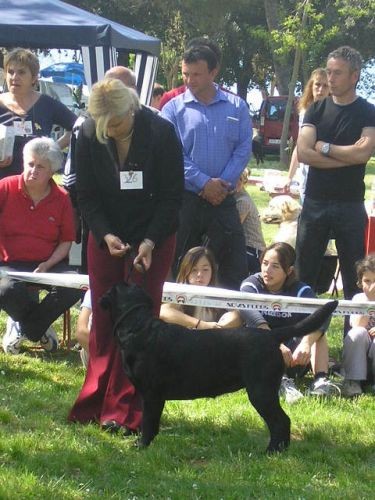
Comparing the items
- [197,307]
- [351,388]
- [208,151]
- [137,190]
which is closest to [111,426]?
[137,190]

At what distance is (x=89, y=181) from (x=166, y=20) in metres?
43.2

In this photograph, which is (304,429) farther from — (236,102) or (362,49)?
(362,49)

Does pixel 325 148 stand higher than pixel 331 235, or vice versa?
pixel 325 148

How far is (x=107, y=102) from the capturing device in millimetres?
4539

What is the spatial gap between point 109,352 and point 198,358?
74 centimetres

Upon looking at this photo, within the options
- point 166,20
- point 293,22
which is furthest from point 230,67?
point 293,22

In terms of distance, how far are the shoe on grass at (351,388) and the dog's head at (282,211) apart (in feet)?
7.15

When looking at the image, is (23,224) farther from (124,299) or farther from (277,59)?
(277,59)

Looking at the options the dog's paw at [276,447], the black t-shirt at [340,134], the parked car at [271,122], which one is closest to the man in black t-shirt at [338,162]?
the black t-shirt at [340,134]

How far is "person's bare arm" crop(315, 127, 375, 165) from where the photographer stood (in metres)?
6.20

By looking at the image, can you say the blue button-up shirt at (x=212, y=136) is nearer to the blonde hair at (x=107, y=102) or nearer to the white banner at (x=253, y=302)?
the white banner at (x=253, y=302)

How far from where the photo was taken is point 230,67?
163 feet

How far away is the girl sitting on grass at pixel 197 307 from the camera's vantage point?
6.04 metres

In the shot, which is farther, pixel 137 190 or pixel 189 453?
pixel 137 190
